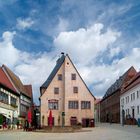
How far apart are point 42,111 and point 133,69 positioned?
3827 centimetres

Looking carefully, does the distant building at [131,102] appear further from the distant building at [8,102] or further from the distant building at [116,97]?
the distant building at [8,102]

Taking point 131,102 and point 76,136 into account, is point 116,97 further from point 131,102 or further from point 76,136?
point 76,136

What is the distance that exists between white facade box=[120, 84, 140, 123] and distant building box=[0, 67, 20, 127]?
22.8 meters

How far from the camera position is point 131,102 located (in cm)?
7938

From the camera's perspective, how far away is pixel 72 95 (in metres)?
69.6

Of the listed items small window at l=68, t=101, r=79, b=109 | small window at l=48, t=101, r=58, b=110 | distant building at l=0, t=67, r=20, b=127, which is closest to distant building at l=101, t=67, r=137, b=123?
small window at l=68, t=101, r=79, b=109

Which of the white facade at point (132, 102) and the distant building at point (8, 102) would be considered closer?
the distant building at point (8, 102)

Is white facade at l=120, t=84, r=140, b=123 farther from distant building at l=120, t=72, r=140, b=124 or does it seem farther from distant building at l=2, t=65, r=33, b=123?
distant building at l=2, t=65, r=33, b=123

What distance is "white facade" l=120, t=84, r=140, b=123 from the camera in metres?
71.9

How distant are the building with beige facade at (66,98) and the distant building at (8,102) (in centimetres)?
511

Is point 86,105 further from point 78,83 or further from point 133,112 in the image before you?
point 133,112

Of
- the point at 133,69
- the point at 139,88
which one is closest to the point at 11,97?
the point at 139,88

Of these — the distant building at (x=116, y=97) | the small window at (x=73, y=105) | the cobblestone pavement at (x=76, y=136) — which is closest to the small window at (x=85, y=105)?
the small window at (x=73, y=105)

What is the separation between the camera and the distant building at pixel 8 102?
56344 mm
